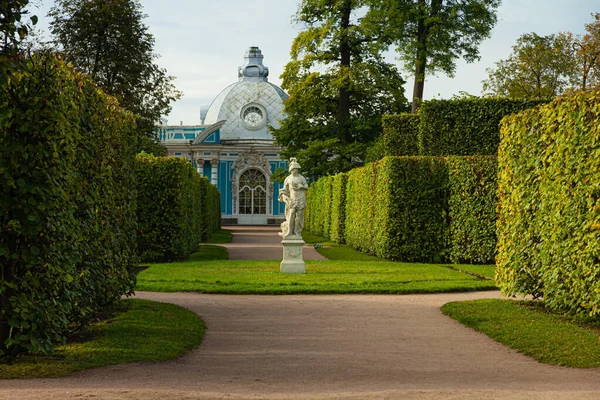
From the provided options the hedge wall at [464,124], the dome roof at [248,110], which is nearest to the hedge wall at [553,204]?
the hedge wall at [464,124]

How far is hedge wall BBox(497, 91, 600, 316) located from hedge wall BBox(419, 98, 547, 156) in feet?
41.1

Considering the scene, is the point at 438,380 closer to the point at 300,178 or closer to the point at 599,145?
the point at 599,145

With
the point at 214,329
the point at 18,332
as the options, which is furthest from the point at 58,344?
the point at 214,329

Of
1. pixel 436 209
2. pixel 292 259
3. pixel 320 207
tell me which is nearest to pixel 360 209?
pixel 436 209

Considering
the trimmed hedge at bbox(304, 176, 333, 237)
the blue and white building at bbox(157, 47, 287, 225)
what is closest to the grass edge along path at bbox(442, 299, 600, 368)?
the trimmed hedge at bbox(304, 176, 333, 237)

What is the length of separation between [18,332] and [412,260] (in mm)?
13771

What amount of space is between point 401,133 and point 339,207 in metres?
3.39

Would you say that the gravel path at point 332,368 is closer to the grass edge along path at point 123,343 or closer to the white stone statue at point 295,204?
the grass edge along path at point 123,343

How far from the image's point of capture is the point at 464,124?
23.8 metres

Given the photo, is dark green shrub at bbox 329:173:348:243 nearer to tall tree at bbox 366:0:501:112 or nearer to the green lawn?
tall tree at bbox 366:0:501:112

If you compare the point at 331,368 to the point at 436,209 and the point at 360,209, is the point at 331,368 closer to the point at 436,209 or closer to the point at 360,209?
the point at 436,209

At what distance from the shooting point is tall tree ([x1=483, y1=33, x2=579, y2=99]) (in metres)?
35.6

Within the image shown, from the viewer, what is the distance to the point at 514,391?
557 centimetres

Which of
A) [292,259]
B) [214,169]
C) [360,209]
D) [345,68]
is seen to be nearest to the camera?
[292,259]
